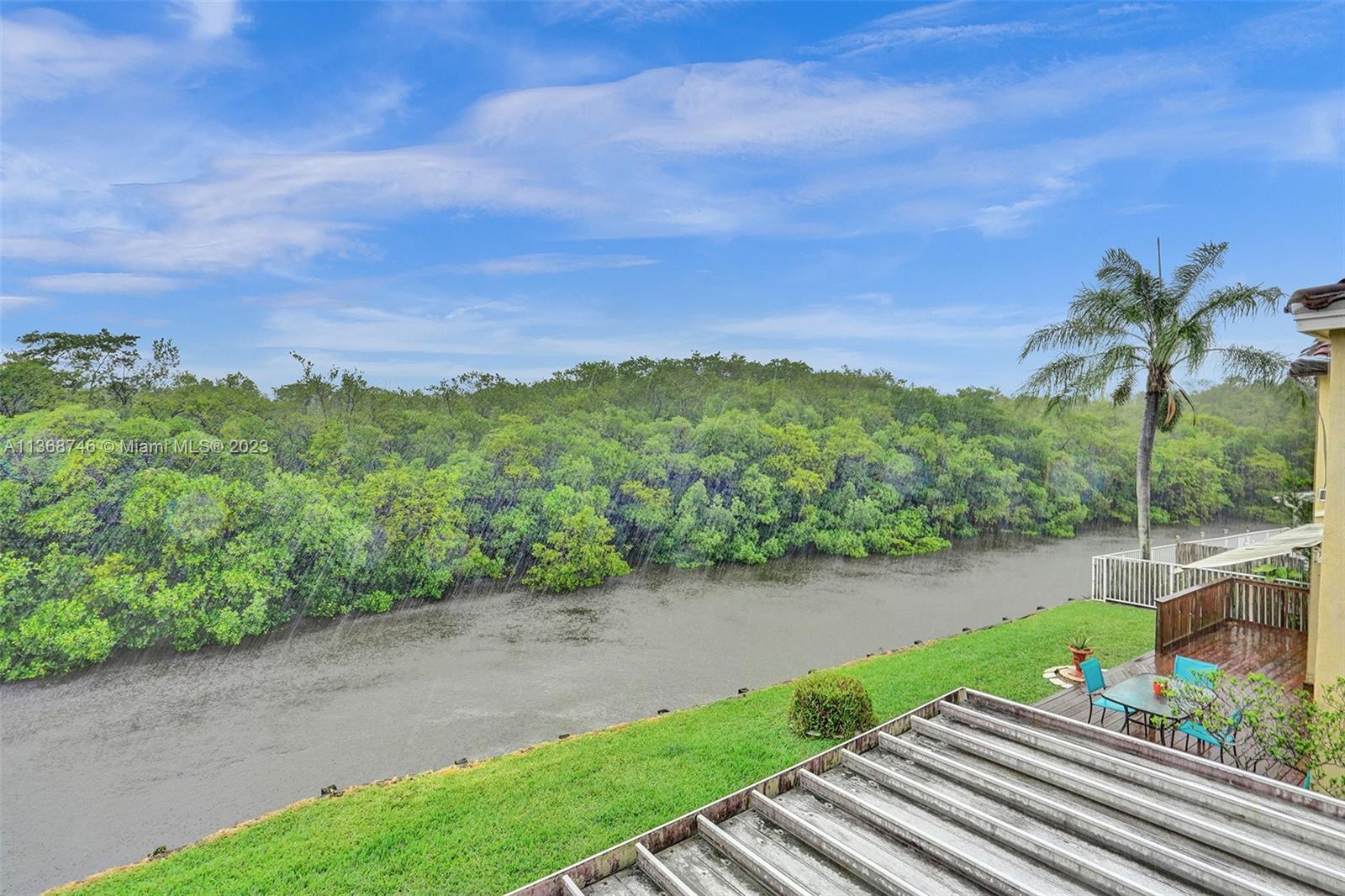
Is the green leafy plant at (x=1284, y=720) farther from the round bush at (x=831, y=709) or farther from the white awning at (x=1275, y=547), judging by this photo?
the round bush at (x=831, y=709)

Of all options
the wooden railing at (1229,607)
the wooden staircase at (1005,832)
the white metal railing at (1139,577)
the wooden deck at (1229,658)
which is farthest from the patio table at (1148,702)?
the white metal railing at (1139,577)

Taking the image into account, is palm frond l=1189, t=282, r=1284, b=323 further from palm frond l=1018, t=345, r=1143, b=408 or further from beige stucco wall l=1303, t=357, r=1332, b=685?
beige stucco wall l=1303, t=357, r=1332, b=685

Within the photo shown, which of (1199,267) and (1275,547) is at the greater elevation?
(1199,267)

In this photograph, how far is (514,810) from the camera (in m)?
6.64

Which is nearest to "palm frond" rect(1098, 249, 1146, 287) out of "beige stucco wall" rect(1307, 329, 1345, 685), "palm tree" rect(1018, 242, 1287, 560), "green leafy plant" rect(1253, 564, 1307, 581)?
"palm tree" rect(1018, 242, 1287, 560)

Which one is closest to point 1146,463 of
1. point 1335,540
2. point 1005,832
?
point 1335,540

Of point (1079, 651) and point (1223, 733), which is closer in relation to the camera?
point (1223, 733)

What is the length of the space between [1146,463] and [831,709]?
1153cm

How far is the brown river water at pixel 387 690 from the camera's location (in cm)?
832

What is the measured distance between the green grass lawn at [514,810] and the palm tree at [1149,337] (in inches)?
302

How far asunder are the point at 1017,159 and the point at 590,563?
22.0 m

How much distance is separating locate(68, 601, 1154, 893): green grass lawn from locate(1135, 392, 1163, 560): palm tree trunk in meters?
6.23

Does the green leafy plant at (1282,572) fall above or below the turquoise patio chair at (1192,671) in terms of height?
below

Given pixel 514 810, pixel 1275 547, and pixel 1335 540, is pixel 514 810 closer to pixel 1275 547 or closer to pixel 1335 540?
pixel 1335 540
